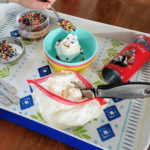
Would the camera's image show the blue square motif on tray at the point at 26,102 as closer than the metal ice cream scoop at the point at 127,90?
No

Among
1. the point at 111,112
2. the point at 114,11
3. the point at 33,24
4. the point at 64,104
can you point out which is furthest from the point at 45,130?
the point at 114,11

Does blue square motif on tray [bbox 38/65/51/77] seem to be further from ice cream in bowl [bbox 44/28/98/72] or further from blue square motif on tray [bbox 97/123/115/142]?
blue square motif on tray [bbox 97/123/115/142]

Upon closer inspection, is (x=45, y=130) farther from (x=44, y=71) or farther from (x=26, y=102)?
(x=44, y=71)

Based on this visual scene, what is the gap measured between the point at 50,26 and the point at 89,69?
0.35 m

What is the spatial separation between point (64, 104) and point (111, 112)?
203mm

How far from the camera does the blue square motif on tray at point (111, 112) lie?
1.81ft

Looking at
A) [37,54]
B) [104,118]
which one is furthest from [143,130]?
[37,54]

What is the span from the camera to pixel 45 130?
19.9 inches

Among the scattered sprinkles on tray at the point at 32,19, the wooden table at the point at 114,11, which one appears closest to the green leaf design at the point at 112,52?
the wooden table at the point at 114,11

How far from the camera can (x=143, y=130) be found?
1.74 ft

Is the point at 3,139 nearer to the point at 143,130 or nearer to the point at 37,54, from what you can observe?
the point at 37,54

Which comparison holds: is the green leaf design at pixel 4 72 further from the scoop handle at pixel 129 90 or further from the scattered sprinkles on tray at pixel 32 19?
the scoop handle at pixel 129 90

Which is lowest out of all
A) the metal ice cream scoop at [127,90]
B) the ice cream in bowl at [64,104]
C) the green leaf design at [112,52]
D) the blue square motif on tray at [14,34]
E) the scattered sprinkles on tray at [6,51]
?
the scattered sprinkles on tray at [6,51]

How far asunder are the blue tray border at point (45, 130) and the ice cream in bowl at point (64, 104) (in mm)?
24
